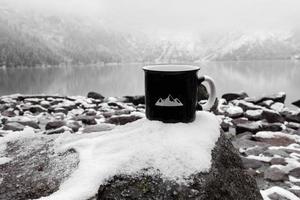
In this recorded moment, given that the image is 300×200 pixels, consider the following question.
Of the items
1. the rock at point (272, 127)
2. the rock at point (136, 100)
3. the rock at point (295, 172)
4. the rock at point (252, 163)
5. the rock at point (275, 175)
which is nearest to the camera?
the rock at point (275, 175)

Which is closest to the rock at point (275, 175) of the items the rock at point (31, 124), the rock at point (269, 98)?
the rock at point (31, 124)

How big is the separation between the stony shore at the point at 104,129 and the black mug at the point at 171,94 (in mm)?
815

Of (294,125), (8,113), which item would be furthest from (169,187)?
(8,113)

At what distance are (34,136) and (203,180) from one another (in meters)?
2.12

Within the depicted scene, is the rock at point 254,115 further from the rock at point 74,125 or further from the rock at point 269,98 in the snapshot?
the rock at point 74,125

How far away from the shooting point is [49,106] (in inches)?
508

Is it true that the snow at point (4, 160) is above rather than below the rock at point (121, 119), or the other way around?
above

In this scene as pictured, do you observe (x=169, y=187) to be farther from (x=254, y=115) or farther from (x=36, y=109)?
(x=36, y=109)

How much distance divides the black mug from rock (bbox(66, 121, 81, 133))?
19.8 feet

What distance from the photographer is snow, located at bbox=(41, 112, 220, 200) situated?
7.84 ft

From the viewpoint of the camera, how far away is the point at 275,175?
5688mm

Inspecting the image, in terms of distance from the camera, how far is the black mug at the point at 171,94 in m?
2.87

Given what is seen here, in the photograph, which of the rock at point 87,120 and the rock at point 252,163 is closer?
the rock at point 252,163

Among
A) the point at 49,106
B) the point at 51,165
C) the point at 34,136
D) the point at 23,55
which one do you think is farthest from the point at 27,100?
the point at 23,55
